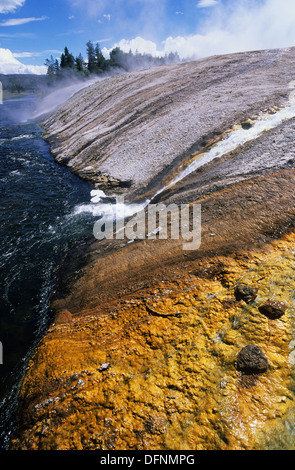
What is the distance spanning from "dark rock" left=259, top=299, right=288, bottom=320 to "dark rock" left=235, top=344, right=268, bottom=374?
35.8 inches

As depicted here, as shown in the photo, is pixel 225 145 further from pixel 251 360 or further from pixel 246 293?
pixel 251 360

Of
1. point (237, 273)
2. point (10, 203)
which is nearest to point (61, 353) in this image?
point (237, 273)

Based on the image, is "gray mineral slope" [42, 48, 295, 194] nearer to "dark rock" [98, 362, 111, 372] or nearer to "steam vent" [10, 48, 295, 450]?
"steam vent" [10, 48, 295, 450]

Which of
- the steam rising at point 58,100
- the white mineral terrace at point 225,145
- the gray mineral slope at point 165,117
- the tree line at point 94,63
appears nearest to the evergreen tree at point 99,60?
the tree line at point 94,63

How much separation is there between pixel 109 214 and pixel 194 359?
9898 millimetres

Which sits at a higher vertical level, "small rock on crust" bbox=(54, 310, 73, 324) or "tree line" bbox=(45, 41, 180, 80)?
"tree line" bbox=(45, 41, 180, 80)

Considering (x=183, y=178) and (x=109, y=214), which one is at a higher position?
(x=183, y=178)

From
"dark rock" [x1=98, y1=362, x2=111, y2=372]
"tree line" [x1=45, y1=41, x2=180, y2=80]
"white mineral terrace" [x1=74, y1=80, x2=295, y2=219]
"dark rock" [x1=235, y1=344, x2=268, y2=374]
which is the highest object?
"tree line" [x1=45, y1=41, x2=180, y2=80]

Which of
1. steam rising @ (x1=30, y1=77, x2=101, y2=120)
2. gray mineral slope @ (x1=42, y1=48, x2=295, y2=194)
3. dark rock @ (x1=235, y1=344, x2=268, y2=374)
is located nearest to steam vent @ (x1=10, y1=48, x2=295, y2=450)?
dark rock @ (x1=235, y1=344, x2=268, y2=374)

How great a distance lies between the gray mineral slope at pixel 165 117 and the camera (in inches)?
571

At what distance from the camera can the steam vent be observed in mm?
3934

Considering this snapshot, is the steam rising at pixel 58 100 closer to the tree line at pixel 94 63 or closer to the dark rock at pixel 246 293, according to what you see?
the tree line at pixel 94 63

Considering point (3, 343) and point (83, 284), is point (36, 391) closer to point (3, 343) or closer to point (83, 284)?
point (3, 343)
